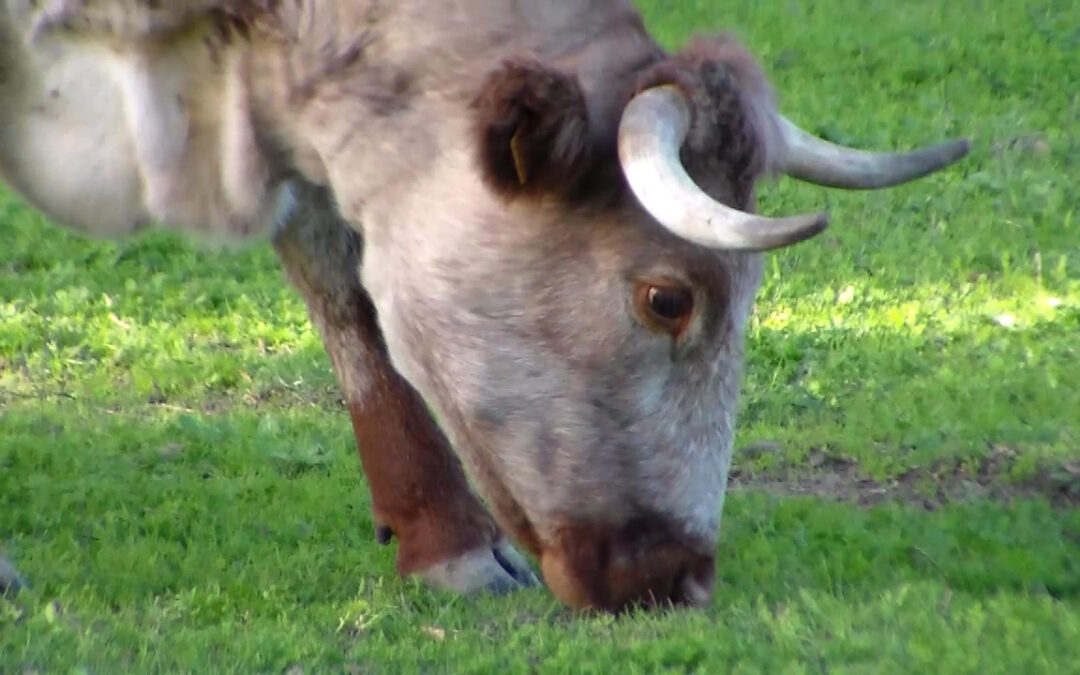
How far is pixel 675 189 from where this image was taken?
15.1 ft

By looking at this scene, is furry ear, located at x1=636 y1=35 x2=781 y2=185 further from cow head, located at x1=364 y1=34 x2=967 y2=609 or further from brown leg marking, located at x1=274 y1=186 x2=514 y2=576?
brown leg marking, located at x1=274 y1=186 x2=514 y2=576

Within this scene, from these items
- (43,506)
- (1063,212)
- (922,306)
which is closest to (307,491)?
(43,506)

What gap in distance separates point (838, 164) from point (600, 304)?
2.65ft

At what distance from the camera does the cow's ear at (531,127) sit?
15.6ft

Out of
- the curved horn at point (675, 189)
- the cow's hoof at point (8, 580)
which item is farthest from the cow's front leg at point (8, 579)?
the curved horn at point (675, 189)

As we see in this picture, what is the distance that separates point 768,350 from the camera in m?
8.70

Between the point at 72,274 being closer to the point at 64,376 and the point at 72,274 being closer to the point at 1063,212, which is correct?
the point at 64,376

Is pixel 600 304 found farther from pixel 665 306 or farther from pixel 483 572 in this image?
pixel 483 572

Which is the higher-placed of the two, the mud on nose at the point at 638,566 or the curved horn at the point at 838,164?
the curved horn at the point at 838,164

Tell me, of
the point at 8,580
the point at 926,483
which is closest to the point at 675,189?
the point at 8,580

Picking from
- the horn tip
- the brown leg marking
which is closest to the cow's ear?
the horn tip

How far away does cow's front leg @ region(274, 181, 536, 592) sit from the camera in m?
6.07

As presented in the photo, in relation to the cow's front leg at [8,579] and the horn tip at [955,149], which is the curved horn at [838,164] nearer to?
the horn tip at [955,149]

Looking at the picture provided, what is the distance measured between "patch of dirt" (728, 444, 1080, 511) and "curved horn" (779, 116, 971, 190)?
1.74 metres
